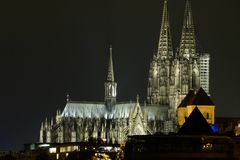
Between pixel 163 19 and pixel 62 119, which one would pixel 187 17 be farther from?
pixel 62 119

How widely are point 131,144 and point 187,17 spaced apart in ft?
235

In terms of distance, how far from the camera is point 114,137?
472ft

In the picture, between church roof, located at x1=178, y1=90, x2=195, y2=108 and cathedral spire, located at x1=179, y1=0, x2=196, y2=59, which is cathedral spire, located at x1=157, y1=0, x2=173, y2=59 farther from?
church roof, located at x1=178, y1=90, x2=195, y2=108

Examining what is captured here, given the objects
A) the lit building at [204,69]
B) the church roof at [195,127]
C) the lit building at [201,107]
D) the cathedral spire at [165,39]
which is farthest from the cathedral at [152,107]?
the church roof at [195,127]

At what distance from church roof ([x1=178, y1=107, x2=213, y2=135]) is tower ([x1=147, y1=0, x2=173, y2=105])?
50770 mm

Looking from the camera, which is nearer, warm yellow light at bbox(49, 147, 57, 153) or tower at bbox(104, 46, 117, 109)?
warm yellow light at bbox(49, 147, 57, 153)

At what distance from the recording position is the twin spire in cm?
14625

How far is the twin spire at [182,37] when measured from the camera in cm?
14625

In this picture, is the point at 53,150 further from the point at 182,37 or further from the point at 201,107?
the point at 182,37

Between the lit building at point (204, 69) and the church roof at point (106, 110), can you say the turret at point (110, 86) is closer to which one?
the church roof at point (106, 110)

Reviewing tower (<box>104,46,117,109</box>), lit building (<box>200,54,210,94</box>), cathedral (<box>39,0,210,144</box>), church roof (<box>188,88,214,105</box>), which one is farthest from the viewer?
lit building (<box>200,54,210,94</box>)

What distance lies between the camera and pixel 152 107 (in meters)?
149

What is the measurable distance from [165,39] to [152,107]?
994 centimetres

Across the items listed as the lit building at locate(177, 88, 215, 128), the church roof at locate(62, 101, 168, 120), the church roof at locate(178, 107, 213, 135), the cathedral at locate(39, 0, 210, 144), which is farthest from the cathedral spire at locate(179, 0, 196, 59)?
the church roof at locate(178, 107, 213, 135)
